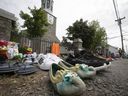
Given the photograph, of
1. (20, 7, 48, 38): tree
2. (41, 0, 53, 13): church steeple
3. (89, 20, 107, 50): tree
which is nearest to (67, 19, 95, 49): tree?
(89, 20, 107, 50): tree

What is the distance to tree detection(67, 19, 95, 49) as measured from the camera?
18.6m

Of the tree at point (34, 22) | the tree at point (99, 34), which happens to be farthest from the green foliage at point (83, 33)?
the tree at point (34, 22)

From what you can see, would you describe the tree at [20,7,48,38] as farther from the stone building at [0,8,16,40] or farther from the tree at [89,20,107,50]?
the tree at [89,20,107,50]

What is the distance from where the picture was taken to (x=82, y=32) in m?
18.8

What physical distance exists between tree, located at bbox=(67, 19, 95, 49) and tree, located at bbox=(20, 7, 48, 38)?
7124mm

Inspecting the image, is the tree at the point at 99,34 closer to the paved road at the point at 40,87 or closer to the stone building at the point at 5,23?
the stone building at the point at 5,23

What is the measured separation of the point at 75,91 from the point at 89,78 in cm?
140

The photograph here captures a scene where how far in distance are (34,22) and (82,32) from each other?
8.04m

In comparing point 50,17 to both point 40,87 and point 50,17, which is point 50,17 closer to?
point 50,17

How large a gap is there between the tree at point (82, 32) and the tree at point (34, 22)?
712cm

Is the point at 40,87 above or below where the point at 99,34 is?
below

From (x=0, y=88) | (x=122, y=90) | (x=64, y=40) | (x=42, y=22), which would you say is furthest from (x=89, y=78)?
(x=64, y=40)

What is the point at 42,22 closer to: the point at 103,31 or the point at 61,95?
the point at 61,95

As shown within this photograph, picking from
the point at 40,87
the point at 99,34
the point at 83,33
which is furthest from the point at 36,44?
the point at 99,34
